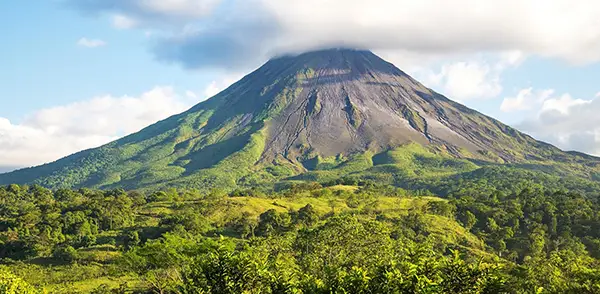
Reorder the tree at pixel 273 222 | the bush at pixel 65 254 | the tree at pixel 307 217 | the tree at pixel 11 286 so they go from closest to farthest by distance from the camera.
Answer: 1. the tree at pixel 11 286
2. the bush at pixel 65 254
3. the tree at pixel 273 222
4. the tree at pixel 307 217

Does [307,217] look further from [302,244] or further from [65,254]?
[65,254]

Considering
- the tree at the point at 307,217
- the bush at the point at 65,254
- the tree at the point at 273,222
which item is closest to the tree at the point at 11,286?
the bush at the point at 65,254

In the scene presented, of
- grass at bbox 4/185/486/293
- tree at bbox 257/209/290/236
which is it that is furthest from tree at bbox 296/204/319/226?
grass at bbox 4/185/486/293

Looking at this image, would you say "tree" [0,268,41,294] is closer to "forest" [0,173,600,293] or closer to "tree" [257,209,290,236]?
"forest" [0,173,600,293]

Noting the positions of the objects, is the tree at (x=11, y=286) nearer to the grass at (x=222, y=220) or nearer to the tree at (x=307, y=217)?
the grass at (x=222, y=220)

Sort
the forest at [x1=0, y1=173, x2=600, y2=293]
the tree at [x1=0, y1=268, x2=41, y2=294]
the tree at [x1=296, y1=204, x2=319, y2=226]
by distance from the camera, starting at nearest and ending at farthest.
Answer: the forest at [x1=0, y1=173, x2=600, y2=293]
the tree at [x1=0, y1=268, x2=41, y2=294]
the tree at [x1=296, y1=204, x2=319, y2=226]

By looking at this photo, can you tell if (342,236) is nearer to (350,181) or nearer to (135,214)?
(135,214)

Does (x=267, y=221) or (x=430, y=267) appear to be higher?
(x=430, y=267)

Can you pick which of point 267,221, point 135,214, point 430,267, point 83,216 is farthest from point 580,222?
point 83,216
